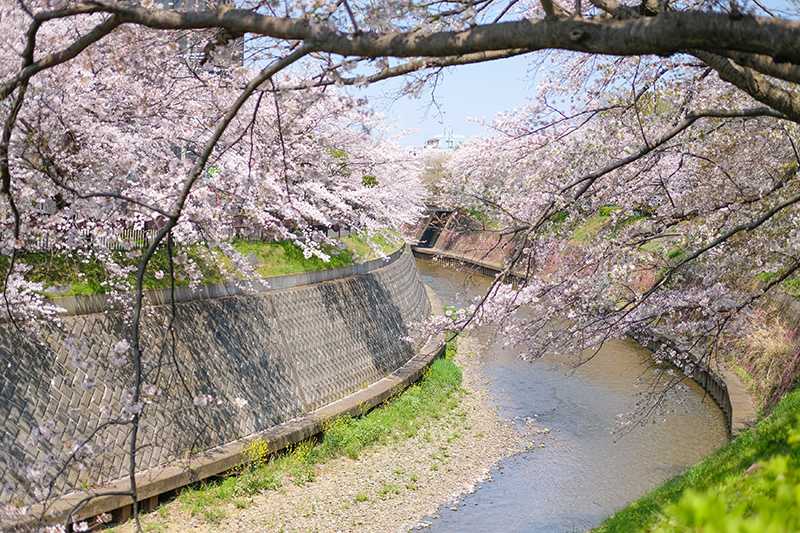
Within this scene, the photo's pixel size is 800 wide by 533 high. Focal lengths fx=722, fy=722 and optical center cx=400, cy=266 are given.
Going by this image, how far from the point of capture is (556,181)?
1049 centimetres

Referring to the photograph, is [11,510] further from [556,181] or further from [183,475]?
[556,181]

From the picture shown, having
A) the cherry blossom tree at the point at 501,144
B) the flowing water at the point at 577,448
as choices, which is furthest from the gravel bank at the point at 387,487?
the cherry blossom tree at the point at 501,144

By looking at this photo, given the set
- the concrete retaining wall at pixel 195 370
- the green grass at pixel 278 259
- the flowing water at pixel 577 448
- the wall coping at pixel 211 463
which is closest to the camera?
the wall coping at pixel 211 463

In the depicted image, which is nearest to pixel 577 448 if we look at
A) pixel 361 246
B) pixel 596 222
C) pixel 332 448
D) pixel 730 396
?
pixel 730 396

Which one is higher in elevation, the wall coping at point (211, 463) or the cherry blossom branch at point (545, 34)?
the cherry blossom branch at point (545, 34)

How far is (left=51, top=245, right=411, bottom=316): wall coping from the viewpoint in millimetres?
10031

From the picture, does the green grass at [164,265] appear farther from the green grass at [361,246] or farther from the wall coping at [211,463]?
the wall coping at [211,463]

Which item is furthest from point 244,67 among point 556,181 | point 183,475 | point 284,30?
point 183,475

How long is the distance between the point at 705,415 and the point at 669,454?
2968mm

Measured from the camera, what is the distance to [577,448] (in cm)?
1420

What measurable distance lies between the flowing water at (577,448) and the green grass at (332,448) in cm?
149

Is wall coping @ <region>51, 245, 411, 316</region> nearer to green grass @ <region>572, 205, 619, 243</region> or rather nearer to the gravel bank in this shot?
the gravel bank

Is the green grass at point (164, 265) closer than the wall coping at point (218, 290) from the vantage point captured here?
Yes

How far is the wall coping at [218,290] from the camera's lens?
10.0 meters
